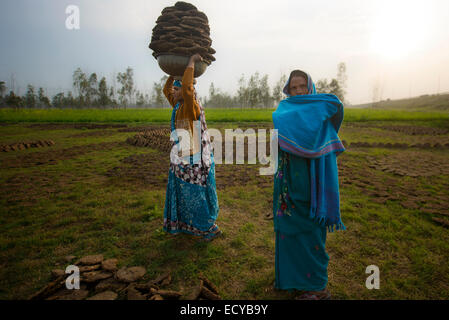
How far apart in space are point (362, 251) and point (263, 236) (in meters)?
1.18

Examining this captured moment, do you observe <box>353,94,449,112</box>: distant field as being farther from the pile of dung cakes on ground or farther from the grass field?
the pile of dung cakes on ground

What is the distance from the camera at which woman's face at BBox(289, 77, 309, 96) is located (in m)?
2.27

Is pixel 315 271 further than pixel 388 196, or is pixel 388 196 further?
pixel 388 196

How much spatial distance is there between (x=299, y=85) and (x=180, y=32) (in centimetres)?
137

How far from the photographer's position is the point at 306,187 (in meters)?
2.12

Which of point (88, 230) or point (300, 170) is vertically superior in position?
point (300, 170)

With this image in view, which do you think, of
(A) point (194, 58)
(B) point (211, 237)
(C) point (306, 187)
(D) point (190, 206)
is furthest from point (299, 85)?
(B) point (211, 237)

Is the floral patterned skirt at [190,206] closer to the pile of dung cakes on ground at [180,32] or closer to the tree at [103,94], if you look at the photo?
the pile of dung cakes on ground at [180,32]

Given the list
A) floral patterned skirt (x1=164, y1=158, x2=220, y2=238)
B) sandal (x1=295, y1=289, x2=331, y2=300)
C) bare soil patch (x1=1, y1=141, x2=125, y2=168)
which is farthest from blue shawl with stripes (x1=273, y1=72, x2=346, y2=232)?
bare soil patch (x1=1, y1=141, x2=125, y2=168)

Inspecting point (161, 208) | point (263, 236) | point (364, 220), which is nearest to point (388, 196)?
point (364, 220)

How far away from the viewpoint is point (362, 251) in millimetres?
2914

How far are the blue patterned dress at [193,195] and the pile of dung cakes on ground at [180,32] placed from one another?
65 cm

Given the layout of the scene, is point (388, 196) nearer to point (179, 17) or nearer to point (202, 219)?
point (202, 219)
